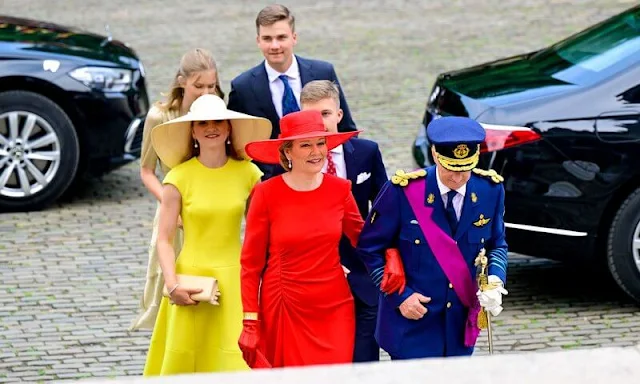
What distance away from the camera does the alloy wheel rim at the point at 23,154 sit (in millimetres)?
10711

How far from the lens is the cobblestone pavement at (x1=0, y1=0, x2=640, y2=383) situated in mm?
7992

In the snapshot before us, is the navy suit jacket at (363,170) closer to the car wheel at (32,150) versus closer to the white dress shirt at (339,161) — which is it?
the white dress shirt at (339,161)

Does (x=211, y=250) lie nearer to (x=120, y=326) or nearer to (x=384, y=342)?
(x=384, y=342)

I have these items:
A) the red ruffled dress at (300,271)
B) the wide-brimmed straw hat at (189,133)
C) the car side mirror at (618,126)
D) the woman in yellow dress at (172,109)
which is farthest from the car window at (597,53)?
the red ruffled dress at (300,271)

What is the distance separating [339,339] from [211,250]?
70cm

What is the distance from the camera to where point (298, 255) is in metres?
5.71

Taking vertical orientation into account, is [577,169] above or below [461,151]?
below

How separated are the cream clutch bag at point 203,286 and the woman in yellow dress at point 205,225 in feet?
0.10

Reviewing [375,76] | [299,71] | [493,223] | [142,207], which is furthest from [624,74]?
[375,76]

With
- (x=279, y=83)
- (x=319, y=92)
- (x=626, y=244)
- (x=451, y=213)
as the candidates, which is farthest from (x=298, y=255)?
(x=626, y=244)

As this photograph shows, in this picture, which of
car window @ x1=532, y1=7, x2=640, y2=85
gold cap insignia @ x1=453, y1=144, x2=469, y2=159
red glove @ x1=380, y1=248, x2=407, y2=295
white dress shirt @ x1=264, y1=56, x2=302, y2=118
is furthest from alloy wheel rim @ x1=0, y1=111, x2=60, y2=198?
gold cap insignia @ x1=453, y1=144, x2=469, y2=159

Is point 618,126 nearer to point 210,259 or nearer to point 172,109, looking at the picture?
point 172,109

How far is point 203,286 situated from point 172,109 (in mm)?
1101

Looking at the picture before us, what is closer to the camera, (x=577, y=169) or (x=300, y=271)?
(x=300, y=271)
